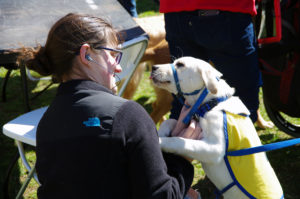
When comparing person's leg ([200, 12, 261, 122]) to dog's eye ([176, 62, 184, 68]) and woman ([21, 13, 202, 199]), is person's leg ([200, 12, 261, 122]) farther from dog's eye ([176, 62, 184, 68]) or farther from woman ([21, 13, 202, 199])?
woman ([21, 13, 202, 199])

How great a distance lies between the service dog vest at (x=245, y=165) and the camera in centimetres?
183

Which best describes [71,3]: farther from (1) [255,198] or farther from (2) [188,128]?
(1) [255,198]

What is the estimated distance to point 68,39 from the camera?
52.5 inches

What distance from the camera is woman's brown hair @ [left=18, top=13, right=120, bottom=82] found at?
4.38 ft

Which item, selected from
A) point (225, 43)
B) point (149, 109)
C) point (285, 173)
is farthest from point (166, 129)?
point (149, 109)

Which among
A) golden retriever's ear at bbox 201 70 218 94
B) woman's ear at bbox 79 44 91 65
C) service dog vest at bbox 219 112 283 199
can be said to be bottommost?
service dog vest at bbox 219 112 283 199

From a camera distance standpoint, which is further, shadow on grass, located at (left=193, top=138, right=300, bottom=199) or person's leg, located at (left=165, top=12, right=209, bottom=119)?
shadow on grass, located at (left=193, top=138, right=300, bottom=199)

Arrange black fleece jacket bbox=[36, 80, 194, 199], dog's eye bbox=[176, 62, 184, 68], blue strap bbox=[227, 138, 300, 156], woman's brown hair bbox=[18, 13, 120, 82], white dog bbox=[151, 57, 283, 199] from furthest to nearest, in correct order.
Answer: dog's eye bbox=[176, 62, 184, 68] → white dog bbox=[151, 57, 283, 199] → blue strap bbox=[227, 138, 300, 156] → woman's brown hair bbox=[18, 13, 120, 82] → black fleece jacket bbox=[36, 80, 194, 199]

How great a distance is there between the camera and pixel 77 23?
4.38ft

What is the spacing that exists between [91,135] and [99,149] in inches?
2.2

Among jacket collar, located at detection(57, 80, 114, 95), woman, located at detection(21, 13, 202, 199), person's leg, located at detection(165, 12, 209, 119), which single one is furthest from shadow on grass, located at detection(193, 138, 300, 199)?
jacket collar, located at detection(57, 80, 114, 95)

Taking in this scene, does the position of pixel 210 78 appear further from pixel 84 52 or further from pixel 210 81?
pixel 84 52

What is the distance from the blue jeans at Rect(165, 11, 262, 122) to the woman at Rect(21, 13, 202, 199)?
3.79 ft

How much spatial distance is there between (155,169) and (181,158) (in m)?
0.41
